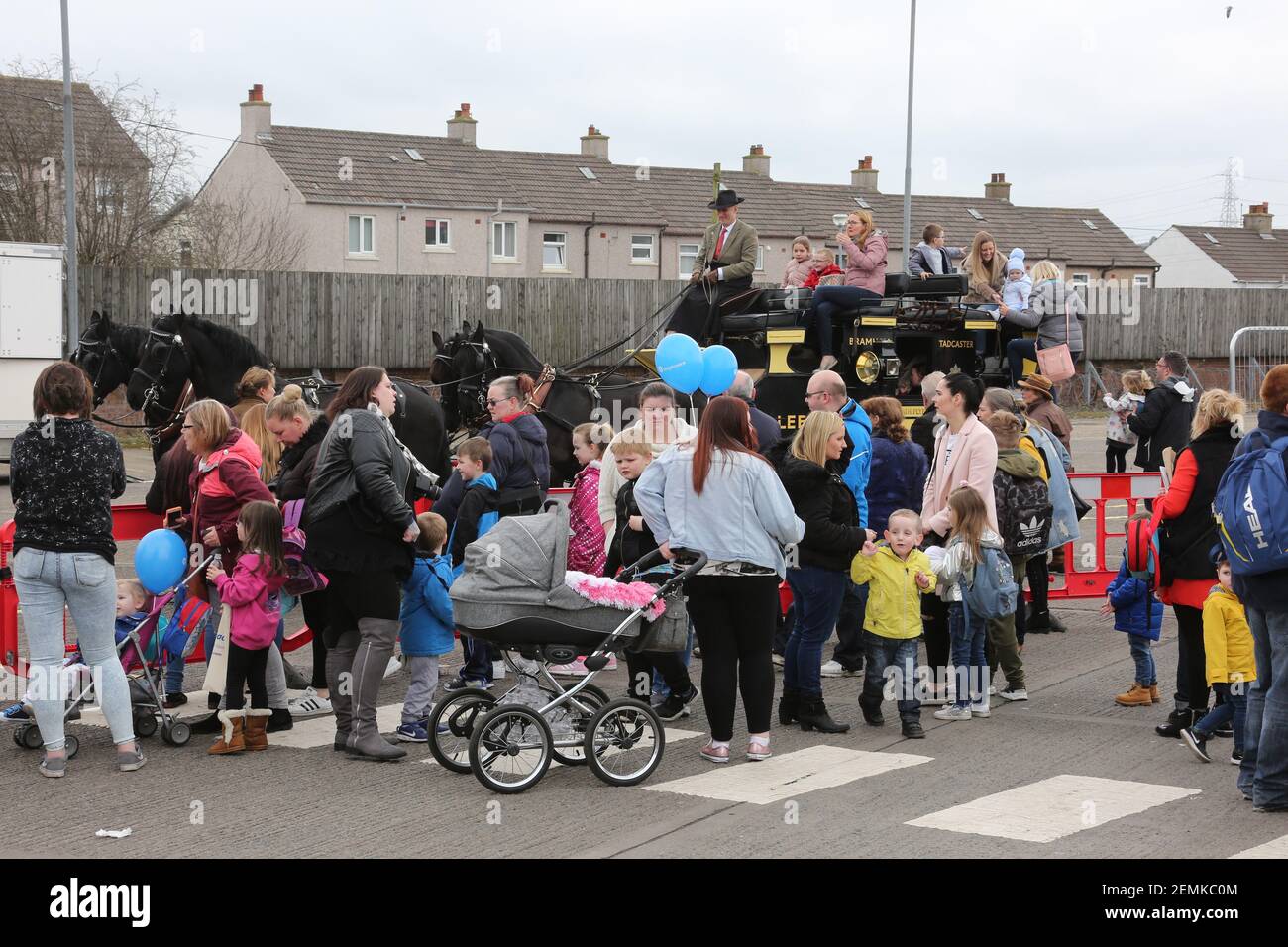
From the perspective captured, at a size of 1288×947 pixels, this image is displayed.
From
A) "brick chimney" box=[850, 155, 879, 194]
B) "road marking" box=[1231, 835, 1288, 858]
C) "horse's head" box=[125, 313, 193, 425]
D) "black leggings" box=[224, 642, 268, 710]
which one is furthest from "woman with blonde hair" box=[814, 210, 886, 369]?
"brick chimney" box=[850, 155, 879, 194]

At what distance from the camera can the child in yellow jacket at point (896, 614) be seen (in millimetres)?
8383

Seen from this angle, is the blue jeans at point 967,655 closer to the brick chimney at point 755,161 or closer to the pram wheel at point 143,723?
the pram wheel at point 143,723

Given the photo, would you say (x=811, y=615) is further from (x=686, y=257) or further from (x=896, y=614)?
(x=686, y=257)

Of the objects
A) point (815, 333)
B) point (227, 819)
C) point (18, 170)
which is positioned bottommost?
point (227, 819)

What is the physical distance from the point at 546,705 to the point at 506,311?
86.8ft

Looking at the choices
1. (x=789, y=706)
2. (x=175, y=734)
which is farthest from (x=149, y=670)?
(x=789, y=706)

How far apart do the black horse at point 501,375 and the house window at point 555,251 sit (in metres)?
34.1

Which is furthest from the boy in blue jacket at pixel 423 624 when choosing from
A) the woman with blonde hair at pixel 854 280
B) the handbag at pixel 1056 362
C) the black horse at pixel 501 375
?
the handbag at pixel 1056 362

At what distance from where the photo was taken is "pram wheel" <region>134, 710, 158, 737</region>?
8305mm

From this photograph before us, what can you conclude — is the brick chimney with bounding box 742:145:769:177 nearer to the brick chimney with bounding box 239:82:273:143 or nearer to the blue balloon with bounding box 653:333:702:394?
the brick chimney with bounding box 239:82:273:143

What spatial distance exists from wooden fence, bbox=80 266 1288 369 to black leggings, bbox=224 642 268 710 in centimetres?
2061
